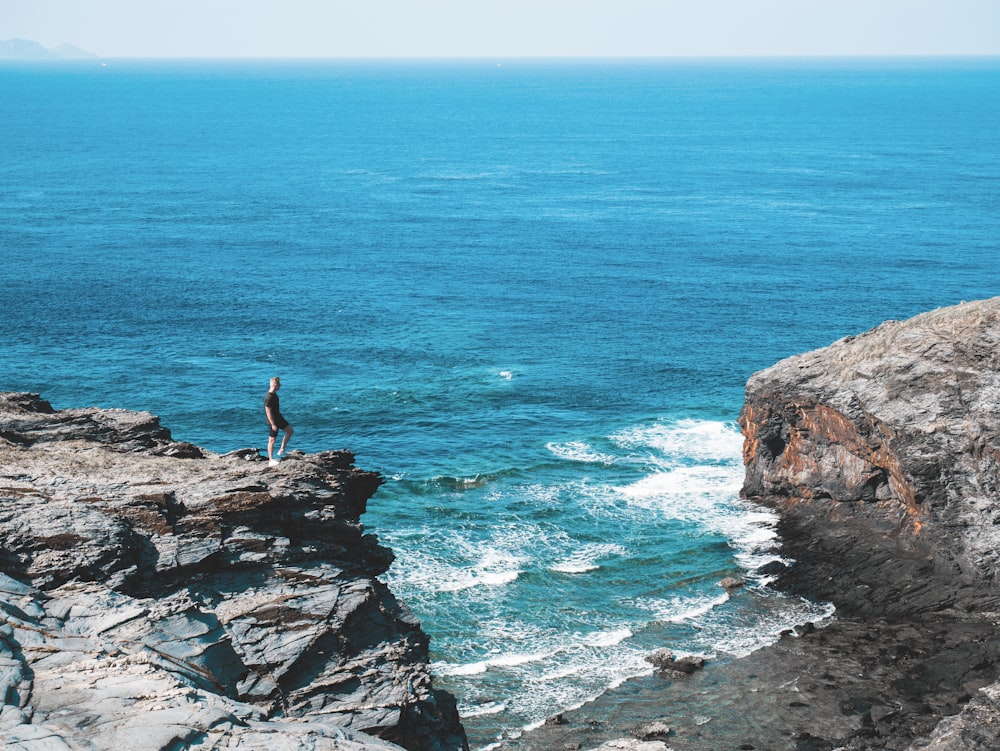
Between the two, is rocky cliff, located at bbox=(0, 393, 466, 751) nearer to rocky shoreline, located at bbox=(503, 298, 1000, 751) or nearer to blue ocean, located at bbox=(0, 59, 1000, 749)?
rocky shoreline, located at bbox=(503, 298, 1000, 751)

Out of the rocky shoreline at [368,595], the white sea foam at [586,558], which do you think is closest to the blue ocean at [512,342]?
the white sea foam at [586,558]

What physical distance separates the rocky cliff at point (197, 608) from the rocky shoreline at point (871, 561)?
10.3m

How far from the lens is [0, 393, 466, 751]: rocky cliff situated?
24922mm

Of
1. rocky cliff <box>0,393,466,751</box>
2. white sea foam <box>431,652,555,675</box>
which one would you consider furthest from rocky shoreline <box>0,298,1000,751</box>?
white sea foam <box>431,652,555,675</box>

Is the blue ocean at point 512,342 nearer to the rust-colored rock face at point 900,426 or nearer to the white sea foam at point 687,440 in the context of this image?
the white sea foam at point 687,440

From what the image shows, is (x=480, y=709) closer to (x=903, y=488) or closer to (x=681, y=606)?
(x=681, y=606)

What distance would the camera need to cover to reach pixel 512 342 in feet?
324

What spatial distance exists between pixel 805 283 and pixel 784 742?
Answer: 8365 centimetres

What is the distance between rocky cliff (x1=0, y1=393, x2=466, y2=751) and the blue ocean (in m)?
11.9

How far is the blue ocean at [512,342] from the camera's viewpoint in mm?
54812

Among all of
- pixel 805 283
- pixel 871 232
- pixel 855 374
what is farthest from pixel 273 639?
pixel 871 232

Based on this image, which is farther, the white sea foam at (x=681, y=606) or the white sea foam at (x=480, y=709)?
the white sea foam at (x=681, y=606)

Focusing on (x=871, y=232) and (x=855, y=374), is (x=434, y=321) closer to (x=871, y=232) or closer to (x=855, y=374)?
(x=855, y=374)

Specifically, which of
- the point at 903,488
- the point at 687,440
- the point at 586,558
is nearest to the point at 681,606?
the point at 586,558
